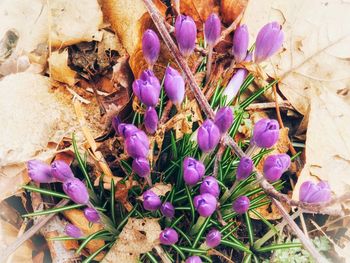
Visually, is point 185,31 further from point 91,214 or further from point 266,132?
point 91,214

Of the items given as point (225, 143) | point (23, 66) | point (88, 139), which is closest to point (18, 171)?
point (88, 139)

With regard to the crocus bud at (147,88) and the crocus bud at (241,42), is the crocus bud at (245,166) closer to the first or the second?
the crocus bud at (147,88)

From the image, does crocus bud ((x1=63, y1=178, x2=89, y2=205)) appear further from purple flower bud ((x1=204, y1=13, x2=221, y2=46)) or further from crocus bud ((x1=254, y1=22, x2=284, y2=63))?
crocus bud ((x1=254, y1=22, x2=284, y2=63))

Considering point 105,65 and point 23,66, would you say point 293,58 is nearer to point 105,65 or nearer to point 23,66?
point 105,65

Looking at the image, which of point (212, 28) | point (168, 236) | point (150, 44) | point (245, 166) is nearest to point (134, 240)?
point (168, 236)

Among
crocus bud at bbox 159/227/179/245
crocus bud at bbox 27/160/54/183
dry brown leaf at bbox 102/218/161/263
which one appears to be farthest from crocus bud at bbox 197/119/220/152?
crocus bud at bbox 27/160/54/183
